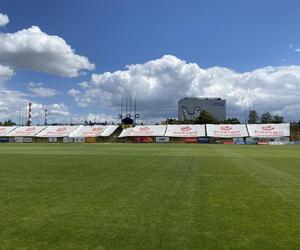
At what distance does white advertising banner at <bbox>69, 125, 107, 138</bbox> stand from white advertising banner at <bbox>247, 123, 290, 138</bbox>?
43.1 meters

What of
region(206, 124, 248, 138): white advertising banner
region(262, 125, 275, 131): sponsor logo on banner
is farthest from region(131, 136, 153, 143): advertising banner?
region(262, 125, 275, 131): sponsor logo on banner

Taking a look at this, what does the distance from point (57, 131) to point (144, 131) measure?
90.1 ft

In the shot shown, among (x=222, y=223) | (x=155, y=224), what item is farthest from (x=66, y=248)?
(x=222, y=223)

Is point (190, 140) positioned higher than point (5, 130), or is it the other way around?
point (5, 130)

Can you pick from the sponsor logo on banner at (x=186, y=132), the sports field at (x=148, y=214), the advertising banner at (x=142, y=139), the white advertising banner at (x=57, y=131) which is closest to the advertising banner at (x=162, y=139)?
the advertising banner at (x=142, y=139)

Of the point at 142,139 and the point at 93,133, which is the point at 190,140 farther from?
the point at 93,133

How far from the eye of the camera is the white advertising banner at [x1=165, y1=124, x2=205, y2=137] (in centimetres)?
9100

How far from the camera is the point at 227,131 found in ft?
295

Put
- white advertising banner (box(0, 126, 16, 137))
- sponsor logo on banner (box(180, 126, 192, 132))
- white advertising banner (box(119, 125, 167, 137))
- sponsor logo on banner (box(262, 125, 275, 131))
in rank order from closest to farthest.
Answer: sponsor logo on banner (box(262, 125, 275, 131)) < sponsor logo on banner (box(180, 126, 192, 132)) < white advertising banner (box(119, 125, 167, 137)) < white advertising banner (box(0, 126, 16, 137))

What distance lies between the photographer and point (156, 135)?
93.5 m

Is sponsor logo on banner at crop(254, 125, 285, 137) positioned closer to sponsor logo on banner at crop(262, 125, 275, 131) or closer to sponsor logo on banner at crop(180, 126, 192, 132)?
sponsor logo on banner at crop(262, 125, 275, 131)

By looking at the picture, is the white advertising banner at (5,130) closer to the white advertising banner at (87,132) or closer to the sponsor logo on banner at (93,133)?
the white advertising banner at (87,132)

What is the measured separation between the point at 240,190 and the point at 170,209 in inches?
165

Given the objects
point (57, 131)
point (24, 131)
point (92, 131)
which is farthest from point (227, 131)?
point (24, 131)
